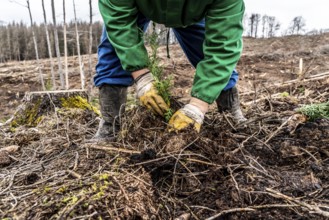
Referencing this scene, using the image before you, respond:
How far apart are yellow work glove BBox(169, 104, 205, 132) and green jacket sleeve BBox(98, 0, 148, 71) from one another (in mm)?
413

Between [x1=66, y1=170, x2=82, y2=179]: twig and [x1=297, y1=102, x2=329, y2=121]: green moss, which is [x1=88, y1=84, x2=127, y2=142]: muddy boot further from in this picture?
[x1=297, y1=102, x2=329, y2=121]: green moss

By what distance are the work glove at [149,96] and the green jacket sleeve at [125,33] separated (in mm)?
87

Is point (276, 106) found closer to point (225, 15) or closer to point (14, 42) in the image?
point (225, 15)

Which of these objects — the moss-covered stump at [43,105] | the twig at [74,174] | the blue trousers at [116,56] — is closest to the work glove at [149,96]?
the blue trousers at [116,56]

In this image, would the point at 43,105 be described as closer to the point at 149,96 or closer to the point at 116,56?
the point at 116,56

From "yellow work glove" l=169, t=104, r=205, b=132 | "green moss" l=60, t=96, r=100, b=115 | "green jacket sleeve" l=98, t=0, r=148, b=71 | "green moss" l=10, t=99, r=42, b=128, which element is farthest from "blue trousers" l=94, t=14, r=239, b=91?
"green moss" l=10, t=99, r=42, b=128

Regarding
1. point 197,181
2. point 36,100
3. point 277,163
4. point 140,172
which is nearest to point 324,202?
point 277,163

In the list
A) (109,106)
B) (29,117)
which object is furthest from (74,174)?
(29,117)

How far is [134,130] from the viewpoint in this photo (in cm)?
207

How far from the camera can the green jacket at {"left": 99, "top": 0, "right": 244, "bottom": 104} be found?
204 cm

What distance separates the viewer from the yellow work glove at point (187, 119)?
6.39 feet

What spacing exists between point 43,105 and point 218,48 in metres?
3.16

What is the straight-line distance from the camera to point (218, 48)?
2074 mm

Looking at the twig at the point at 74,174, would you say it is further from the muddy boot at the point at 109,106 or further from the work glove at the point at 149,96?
the muddy boot at the point at 109,106
